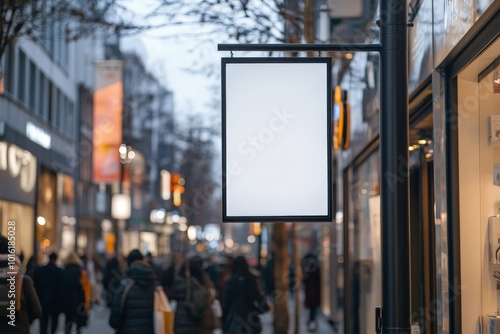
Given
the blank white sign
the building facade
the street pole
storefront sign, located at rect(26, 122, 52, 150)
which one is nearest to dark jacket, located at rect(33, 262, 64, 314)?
the building facade

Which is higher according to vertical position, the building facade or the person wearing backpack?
the building facade

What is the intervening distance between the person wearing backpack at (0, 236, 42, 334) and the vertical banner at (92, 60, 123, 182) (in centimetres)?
3258

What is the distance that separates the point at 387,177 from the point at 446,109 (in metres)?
3.28

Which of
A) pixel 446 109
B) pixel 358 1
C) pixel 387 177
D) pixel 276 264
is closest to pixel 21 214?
pixel 276 264

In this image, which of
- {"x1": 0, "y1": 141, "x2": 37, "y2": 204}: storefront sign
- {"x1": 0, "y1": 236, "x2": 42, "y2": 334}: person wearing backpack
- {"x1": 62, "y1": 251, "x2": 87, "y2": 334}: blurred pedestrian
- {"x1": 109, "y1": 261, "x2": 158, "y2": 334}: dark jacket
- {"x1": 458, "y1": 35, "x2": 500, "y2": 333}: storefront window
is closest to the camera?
{"x1": 458, "y1": 35, "x2": 500, "y2": 333}: storefront window

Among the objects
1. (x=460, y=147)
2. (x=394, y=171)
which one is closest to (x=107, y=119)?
(x=460, y=147)

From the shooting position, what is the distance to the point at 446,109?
9273 millimetres

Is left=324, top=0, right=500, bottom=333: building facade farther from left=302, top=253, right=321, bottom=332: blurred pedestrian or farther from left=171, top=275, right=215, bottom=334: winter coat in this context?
left=302, top=253, right=321, bottom=332: blurred pedestrian

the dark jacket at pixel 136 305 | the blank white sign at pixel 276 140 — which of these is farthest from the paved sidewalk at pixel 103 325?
the blank white sign at pixel 276 140

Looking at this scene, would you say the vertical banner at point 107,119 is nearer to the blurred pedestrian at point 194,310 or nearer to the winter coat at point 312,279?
the winter coat at point 312,279

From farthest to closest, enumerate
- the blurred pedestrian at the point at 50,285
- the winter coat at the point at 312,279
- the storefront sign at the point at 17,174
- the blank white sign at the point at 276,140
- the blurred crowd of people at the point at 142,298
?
the storefront sign at the point at 17,174, the winter coat at the point at 312,279, the blurred pedestrian at the point at 50,285, the blurred crowd of people at the point at 142,298, the blank white sign at the point at 276,140

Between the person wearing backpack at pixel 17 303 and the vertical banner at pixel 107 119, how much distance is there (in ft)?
107

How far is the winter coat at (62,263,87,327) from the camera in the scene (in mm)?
17875

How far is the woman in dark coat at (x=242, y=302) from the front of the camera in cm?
1387
